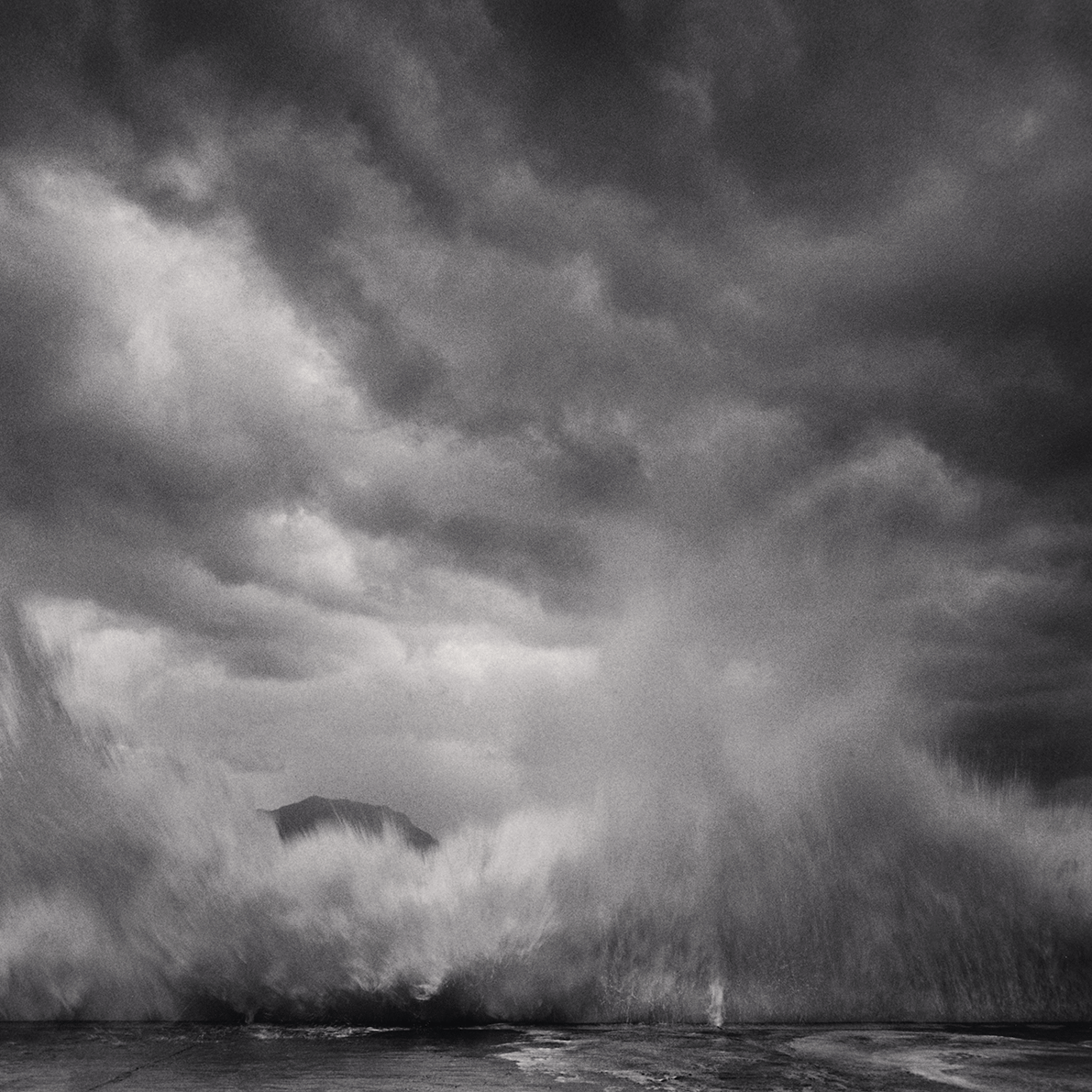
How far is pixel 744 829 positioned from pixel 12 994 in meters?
15.2

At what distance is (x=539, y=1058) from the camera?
12320 millimetres

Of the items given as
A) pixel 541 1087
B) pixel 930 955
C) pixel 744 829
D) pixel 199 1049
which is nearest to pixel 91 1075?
pixel 199 1049

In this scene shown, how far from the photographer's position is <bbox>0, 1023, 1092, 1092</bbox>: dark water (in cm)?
1032

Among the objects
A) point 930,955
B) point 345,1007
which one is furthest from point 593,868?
point 930,955

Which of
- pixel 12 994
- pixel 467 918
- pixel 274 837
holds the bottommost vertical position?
pixel 12 994

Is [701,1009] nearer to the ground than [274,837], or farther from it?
nearer to the ground

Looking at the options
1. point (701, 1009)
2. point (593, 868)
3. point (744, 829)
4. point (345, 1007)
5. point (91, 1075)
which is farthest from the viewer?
point (744, 829)

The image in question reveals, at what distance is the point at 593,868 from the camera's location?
776 inches

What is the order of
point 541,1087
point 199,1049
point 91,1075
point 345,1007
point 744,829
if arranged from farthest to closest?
point 744,829
point 345,1007
point 199,1049
point 91,1075
point 541,1087

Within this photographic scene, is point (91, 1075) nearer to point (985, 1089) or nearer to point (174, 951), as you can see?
point (174, 951)

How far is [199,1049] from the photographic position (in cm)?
1287

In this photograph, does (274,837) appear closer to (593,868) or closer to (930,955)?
(593,868)

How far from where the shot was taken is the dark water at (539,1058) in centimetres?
1032

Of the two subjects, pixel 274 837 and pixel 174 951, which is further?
pixel 274 837
